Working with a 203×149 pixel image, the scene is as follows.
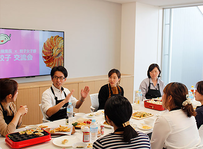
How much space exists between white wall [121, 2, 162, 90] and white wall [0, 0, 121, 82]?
214mm

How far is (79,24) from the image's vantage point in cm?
544

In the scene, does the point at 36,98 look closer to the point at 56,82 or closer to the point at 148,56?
the point at 56,82

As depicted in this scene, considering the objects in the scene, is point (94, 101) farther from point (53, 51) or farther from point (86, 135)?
point (86, 135)

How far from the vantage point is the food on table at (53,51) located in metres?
4.70

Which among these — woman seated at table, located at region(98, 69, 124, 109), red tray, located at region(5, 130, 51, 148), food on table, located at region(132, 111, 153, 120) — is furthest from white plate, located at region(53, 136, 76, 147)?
woman seated at table, located at region(98, 69, 124, 109)

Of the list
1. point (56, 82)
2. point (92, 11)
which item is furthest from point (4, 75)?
point (92, 11)

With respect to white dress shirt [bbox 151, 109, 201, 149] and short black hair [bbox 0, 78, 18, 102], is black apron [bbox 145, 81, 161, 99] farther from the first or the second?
short black hair [bbox 0, 78, 18, 102]

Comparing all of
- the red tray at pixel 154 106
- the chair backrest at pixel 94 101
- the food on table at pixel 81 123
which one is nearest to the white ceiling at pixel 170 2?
the chair backrest at pixel 94 101

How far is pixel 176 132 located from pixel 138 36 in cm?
449

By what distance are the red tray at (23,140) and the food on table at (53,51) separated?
2730mm

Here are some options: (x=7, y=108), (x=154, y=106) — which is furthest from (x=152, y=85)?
(x=7, y=108)

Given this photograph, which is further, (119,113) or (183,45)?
(183,45)

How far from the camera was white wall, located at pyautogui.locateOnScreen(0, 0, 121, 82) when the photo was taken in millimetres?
4410

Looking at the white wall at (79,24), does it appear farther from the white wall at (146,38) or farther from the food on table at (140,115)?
the food on table at (140,115)
